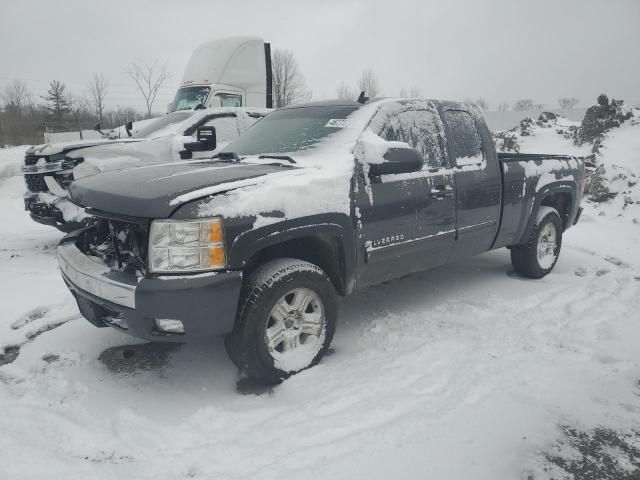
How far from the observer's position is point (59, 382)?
2986 mm

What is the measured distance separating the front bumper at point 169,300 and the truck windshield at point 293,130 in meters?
1.44

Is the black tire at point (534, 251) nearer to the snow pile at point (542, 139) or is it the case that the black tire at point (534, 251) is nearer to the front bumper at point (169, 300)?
the front bumper at point (169, 300)

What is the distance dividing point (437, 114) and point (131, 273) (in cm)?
279

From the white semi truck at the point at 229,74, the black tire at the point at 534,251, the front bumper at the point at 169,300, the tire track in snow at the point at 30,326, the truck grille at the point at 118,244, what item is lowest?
the tire track in snow at the point at 30,326

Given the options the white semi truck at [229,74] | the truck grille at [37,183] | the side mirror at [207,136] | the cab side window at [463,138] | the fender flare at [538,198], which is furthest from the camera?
the white semi truck at [229,74]

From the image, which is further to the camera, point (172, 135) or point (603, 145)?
point (603, 145)

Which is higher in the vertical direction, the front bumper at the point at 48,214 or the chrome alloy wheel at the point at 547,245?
the front bumper at the point at 48,214

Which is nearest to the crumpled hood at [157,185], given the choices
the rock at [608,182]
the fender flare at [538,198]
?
the fender flare at [538,198]

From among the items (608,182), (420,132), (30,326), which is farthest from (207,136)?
(608,182)

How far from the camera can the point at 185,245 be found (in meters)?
2.58

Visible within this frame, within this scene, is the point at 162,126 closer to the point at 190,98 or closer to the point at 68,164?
the point at 68,164

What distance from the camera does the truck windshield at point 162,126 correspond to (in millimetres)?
7180

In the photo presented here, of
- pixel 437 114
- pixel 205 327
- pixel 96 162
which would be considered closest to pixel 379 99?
pixel 437 114

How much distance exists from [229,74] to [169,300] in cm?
975
